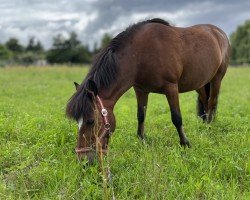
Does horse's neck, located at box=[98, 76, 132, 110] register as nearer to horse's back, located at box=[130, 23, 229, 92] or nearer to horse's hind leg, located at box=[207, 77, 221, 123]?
horse's back, located at box=[130, 23, 229, 92]

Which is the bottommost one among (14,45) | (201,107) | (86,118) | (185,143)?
(185,143)

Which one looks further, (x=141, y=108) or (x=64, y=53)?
(x=64, y=53)

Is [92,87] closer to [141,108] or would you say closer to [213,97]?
[141,108]

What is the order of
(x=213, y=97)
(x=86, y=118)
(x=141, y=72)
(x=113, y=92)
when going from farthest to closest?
(x=213, y=97), (x=141, y=72), (x=113, y=92), (x=86, y=118)

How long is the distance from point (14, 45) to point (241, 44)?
57.8 m

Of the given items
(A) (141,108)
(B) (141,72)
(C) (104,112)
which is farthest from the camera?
(A) (141,108)

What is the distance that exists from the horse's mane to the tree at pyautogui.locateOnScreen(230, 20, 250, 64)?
56277 mm

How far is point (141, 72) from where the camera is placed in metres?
5.16

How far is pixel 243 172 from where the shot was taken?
430 cm

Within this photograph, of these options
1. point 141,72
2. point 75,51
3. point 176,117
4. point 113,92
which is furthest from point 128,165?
point 75,51

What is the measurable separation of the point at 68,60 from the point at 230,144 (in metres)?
63.7

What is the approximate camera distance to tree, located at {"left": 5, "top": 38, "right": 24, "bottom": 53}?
3743 inches

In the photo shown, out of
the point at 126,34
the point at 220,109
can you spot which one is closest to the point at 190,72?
the point at 126,34

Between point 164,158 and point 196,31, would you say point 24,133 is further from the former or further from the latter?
point 196,31
